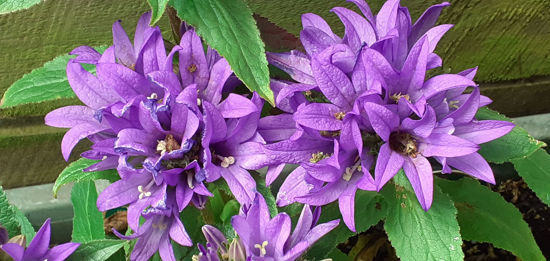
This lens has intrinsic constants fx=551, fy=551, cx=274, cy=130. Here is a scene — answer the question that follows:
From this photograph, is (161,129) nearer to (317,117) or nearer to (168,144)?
(168,144)

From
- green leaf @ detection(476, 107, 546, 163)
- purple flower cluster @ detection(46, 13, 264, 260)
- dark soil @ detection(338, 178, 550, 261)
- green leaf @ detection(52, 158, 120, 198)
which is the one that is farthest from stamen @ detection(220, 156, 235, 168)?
dark soil @ detection(338, 178, 550, 261)

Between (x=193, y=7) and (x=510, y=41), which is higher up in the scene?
(x=193, y=7)

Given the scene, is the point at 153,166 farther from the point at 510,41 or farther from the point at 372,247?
the point at 510,41

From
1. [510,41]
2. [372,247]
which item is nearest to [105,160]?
[372,247]

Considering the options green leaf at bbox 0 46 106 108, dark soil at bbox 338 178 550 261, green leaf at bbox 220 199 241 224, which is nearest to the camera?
green leaf at bbox 0 46 106 108

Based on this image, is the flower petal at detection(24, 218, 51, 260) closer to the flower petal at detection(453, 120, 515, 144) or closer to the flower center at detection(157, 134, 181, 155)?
the flower center at detection(157, 134, 181, 155)

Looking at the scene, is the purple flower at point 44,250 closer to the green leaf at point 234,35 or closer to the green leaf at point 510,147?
the green leaf at point 234,35
